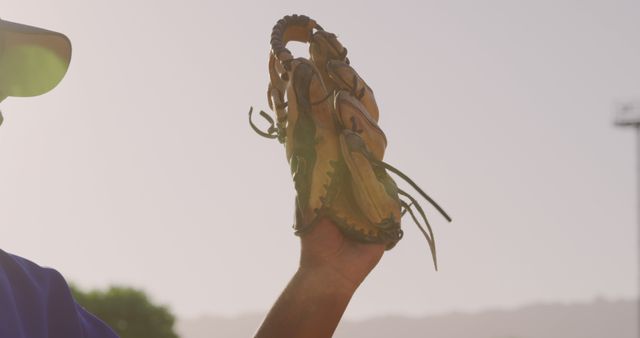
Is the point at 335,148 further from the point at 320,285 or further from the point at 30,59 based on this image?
the point at 30,59

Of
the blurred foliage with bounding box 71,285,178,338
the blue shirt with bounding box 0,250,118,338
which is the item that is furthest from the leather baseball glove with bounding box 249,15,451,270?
the blurred foliage with bounding box 71,285,178,338

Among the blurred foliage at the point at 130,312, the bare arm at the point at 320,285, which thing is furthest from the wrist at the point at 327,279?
the blurred foliage at the point at 130,312

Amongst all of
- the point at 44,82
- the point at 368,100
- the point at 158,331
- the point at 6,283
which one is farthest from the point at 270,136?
the point at 158,331

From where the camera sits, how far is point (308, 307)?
2.91 m

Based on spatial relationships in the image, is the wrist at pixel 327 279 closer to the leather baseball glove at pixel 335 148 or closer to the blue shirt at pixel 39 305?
the leather baseball glove at pixel 335 148

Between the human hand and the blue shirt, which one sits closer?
the blue shirt

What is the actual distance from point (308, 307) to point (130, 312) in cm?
3148

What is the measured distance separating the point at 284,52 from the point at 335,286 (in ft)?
3.28

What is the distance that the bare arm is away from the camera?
9.50 ft

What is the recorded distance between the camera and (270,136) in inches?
140

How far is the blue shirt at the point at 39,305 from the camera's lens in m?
2.78

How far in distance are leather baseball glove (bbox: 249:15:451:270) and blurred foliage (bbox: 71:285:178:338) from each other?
3015 centimetres

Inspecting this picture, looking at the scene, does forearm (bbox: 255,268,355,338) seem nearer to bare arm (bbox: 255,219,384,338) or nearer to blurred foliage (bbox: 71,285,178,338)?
bare arm (bbox: 255,219,384,338)

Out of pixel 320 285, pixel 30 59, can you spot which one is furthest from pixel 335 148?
pixel 30 59
